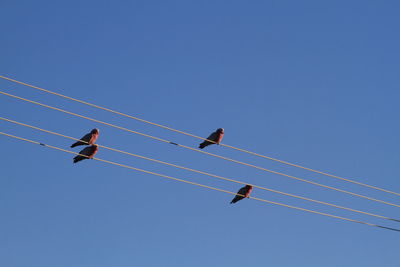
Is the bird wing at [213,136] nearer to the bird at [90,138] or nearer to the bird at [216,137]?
the bird at [216,137]

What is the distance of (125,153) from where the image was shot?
12453mm

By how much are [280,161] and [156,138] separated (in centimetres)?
305

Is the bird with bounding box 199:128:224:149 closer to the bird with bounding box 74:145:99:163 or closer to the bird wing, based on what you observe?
the bird wing

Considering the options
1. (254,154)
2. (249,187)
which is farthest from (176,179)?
(249,187)

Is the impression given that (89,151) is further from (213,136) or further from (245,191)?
(245,191)

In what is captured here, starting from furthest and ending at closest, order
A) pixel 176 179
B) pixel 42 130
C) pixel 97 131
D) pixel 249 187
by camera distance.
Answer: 1. pixel 249 187
2. pixel 97 131
3. pixel 176 179
4. pixel 42 130

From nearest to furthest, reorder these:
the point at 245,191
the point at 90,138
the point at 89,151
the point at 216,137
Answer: the point at 89,151, the point at 90,138, the point at 245,191, the point at 216,137

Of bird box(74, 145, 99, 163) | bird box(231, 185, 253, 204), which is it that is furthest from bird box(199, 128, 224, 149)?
bird box(74, 145, 99, 163)

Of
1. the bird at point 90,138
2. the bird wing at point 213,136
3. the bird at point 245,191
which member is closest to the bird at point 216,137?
the bird wing at point 213,136

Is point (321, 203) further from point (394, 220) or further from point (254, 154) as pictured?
point (394, 220)

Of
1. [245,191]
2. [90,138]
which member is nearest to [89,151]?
[90,138]

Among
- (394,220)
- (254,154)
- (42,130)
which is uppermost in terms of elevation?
(394,220)

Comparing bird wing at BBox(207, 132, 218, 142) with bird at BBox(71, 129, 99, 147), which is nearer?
bird at BBox(71, 129, 99, 147)

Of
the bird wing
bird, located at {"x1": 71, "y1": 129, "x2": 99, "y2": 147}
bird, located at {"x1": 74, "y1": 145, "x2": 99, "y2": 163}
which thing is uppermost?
the bird wing
